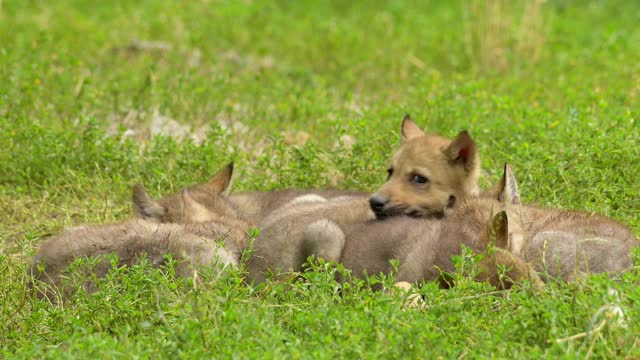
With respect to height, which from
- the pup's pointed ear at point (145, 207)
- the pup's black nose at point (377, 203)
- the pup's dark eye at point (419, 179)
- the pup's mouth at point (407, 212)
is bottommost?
the pup's pointed ear at point (145, 207)

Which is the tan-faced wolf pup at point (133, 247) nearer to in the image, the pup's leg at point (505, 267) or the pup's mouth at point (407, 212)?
the pup's mouth at point (407, 212)

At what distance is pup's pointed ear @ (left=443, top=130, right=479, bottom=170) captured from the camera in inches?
315

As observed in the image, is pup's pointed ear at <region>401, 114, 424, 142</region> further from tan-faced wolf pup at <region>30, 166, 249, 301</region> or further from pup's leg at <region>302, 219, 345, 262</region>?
tan-faced wolf pup at <region>30, 166, 249, 301</region>

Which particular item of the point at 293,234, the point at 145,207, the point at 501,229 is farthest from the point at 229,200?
the point at 501,229

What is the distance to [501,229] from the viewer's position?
20.9ft

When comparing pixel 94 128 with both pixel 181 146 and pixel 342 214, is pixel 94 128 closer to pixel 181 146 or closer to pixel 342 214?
pixel 181 146

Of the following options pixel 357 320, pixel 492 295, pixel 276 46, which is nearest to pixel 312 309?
pixel 357 320

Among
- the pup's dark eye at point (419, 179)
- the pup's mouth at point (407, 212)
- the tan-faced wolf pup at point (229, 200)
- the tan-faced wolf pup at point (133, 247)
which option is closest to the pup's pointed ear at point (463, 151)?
the pup's dark eye at point (419, 179)

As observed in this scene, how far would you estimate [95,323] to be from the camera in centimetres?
607

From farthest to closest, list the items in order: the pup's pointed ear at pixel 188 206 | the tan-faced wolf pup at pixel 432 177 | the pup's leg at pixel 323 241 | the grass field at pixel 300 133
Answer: the pup's pointed ear at pixel 188 206, the tan-faced wolf pup at pixel 432 177, the pup's leg at pixel 323 241, the grass field at pixel 300 133

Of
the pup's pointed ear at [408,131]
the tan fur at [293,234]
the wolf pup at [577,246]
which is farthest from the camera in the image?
the pup's pointed ear at [408,131]

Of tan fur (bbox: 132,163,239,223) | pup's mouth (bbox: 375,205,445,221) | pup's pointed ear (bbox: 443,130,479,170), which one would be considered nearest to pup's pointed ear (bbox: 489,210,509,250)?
pup's mouth (bbox: 375,205,445,221)

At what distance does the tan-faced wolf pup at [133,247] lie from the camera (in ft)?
23.0

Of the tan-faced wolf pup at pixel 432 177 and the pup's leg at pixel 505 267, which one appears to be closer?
the pup's leg at pixel 505 267
